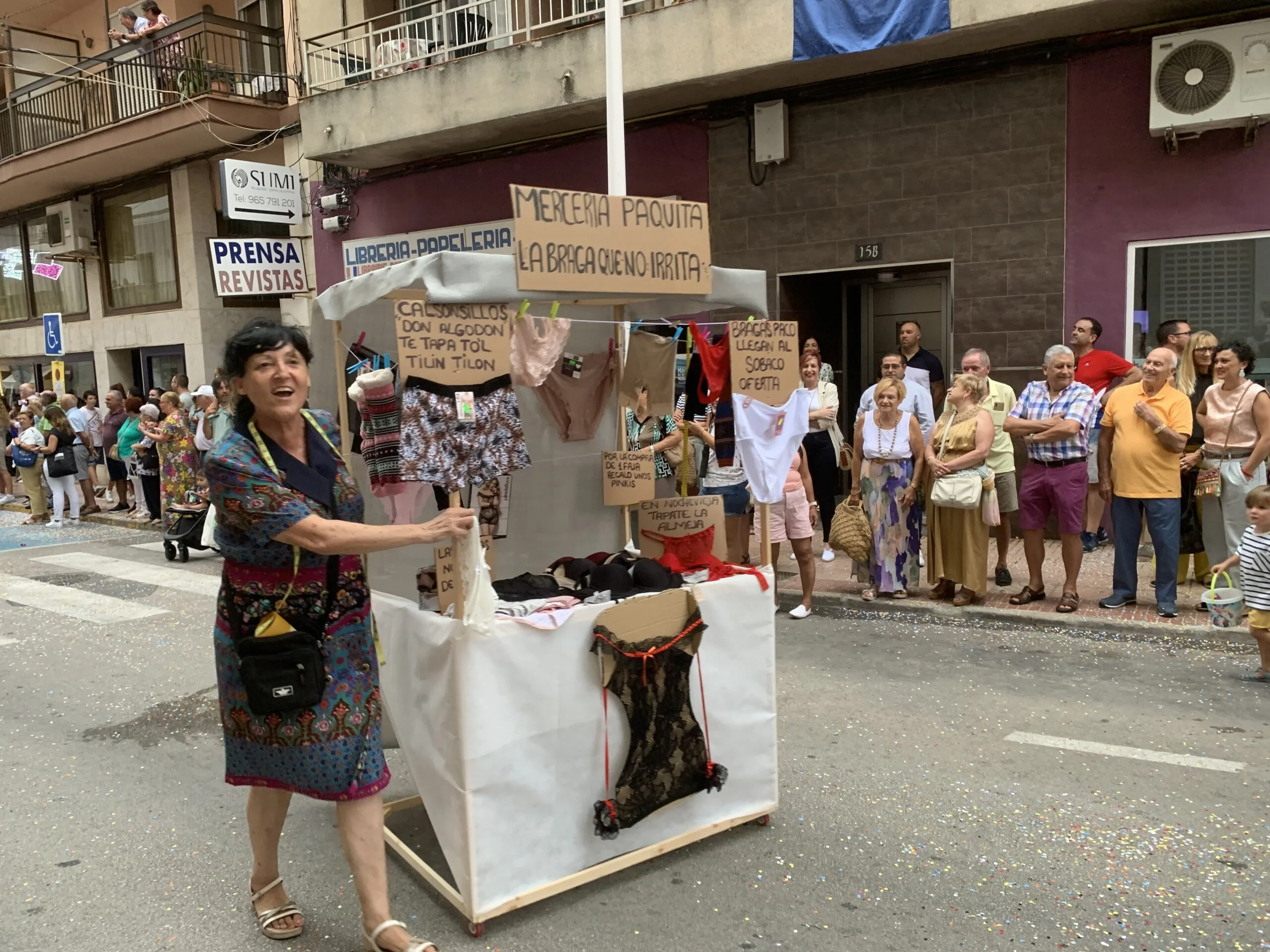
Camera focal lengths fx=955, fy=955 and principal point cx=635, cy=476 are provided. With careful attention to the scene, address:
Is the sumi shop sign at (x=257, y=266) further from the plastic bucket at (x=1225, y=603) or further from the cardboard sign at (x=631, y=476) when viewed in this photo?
the plastic bucket at (x=1225, y=603)

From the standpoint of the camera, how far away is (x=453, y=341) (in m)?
3.30

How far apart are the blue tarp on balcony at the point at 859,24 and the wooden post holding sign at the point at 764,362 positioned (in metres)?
6.21

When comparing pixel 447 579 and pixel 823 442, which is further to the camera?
pixel 823 442

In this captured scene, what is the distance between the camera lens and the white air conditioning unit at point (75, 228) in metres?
18.9

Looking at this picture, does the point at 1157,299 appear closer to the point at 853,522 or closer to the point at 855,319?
the point at 855,319

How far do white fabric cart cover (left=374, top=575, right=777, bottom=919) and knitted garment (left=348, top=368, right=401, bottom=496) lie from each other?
0.53 metres

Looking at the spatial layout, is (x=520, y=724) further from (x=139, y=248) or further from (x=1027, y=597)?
(x=139, y=248)

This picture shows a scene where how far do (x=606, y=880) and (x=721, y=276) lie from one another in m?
2.50

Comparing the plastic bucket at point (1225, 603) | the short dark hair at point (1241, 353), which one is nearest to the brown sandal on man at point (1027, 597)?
the plastic bucket at point (1225, 603)

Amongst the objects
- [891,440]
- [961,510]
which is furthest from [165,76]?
[961,510]

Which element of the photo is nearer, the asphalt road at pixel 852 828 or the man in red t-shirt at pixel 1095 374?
the asphalt road at pixel 852 828

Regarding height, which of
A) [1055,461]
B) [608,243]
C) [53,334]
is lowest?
[1055,461]

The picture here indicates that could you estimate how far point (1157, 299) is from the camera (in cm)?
916

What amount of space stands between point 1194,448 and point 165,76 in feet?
54.1
